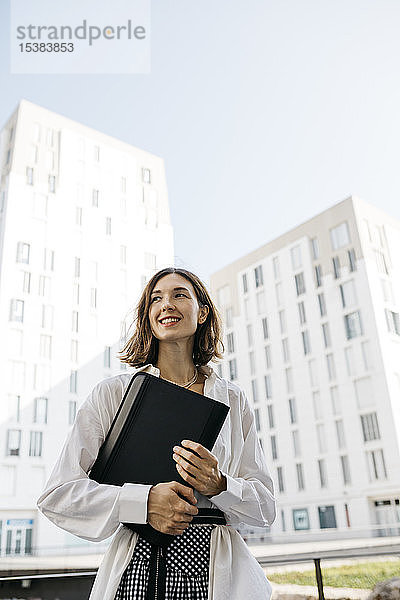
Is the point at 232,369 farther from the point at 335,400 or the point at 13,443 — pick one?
the point at 13,443

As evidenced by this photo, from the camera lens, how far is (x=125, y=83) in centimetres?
823

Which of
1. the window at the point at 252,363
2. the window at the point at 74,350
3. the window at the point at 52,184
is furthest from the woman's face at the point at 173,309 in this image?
the window at the point at 252,363

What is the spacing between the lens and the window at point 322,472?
531 inches

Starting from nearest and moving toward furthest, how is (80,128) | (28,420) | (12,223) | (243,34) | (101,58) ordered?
1. (101,58)
2. (243,34)
3. (28,420)
4. (12,223)
5. (80,128)

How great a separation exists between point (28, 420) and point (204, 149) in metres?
6.19

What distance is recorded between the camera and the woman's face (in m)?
0.67

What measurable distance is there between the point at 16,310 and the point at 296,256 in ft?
26.1

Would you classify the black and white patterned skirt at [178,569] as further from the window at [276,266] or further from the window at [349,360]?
the window at [276,266]

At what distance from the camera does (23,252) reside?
1124cm

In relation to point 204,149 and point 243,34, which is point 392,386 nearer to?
point 204,149

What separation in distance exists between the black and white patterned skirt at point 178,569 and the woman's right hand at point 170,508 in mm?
54

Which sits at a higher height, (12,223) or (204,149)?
(204,149)

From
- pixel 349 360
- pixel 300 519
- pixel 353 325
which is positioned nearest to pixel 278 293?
pixel 353 325

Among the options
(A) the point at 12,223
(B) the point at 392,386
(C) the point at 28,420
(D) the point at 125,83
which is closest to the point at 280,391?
(B) the point at 392,386
